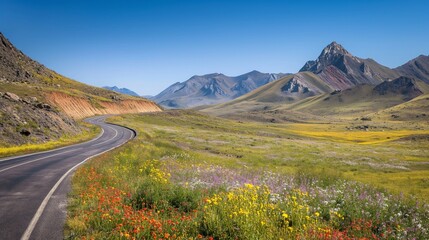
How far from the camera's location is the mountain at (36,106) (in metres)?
36.2

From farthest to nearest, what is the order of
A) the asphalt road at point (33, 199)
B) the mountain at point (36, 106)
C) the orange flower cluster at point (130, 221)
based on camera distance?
the mountain at point (36, 106), the asphalt road at point (33, 199), the orange flower cluster at point (130, 221)

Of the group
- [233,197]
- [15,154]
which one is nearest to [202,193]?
[233,197]

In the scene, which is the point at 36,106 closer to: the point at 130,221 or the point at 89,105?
the point at 130,221

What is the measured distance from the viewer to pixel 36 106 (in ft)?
156

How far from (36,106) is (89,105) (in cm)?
5494

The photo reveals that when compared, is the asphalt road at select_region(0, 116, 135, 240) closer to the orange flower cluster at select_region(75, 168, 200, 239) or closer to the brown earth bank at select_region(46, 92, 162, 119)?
the orange flower cluster at select_region(75, 168, 200, 239)

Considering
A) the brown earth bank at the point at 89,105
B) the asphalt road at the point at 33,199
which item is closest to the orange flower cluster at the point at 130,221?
the asphalt road at the point at 33,199

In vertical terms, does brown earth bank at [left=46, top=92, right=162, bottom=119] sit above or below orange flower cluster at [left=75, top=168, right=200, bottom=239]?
above

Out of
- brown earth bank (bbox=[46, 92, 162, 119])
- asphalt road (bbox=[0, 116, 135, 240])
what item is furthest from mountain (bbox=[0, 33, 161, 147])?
asphalt road (bbox=[0, 116, 135, 240])

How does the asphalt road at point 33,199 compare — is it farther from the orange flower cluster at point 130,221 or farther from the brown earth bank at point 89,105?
the brown earth bank at point 89,105

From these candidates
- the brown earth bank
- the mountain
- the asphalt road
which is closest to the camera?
the asphalt road

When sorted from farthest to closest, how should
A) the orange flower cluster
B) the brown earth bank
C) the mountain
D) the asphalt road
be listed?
the brown earth bank < the mountain < the asphalt road < the orange flower cluster

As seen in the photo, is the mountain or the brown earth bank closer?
the mountain

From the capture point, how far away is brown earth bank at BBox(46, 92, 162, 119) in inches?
3219
